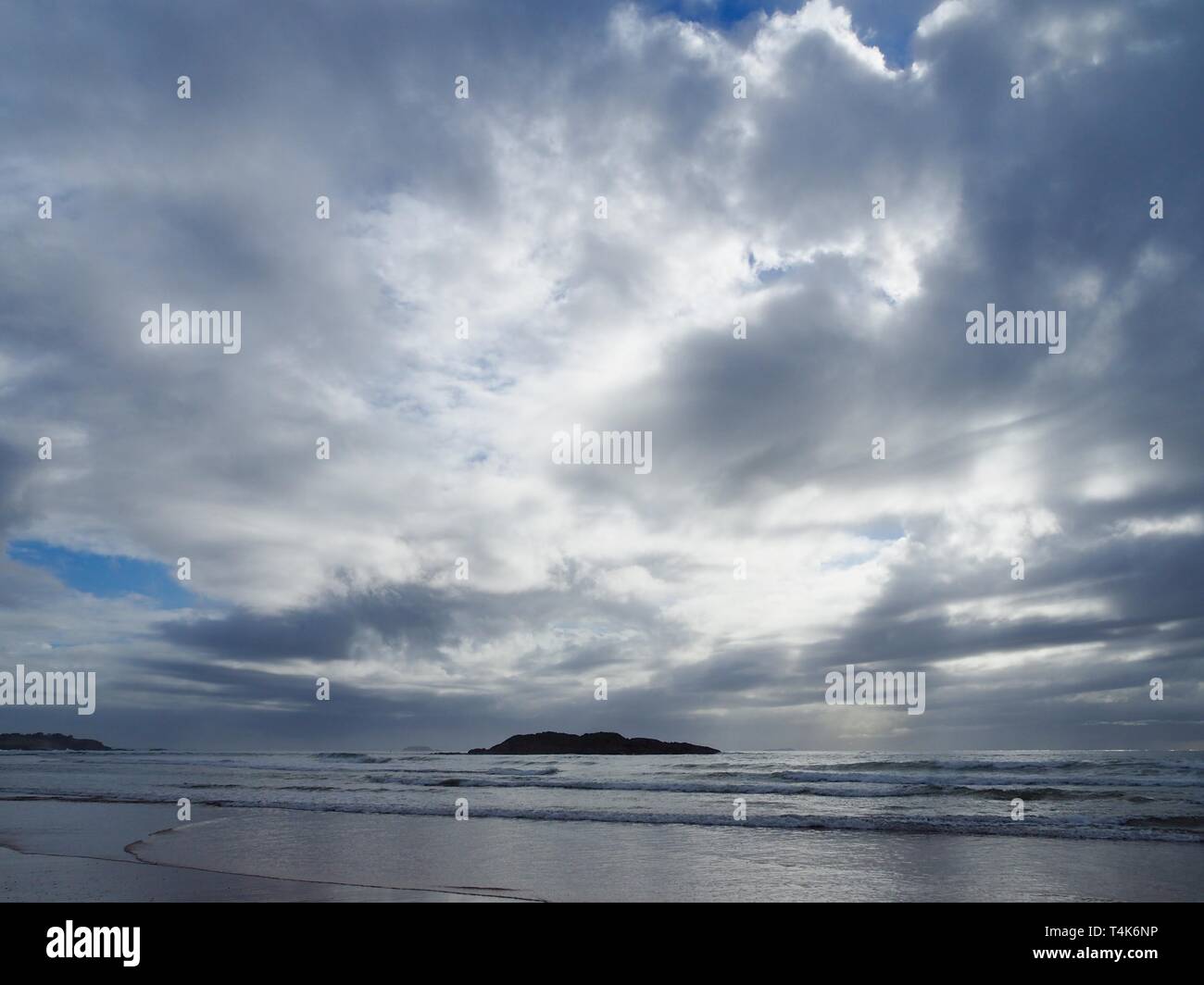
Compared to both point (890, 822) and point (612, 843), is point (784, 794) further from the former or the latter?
point (612, 843)

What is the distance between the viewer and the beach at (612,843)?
11.1 m

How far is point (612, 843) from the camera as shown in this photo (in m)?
15.7

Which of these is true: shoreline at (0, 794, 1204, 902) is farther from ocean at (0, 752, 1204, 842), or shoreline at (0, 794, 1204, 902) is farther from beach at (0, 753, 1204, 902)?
ocean at (0, 752, 1204, 842)

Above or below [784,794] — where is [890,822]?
above

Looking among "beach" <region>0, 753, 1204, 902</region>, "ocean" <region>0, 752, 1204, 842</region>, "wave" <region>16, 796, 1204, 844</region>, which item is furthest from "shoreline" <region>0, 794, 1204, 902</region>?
"ocean" <region>0, 752, 1204, 842</region>

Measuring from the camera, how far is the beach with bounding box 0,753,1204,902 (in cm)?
1106

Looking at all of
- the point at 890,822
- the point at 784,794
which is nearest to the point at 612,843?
the point at 890,822

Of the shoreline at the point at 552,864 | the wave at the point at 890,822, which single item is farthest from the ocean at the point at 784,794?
the shoreline at the point at 552,864

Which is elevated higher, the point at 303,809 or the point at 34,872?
the point at 34,872
